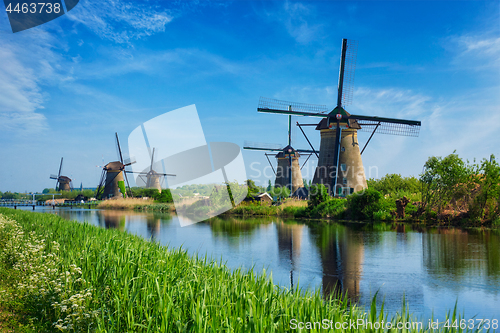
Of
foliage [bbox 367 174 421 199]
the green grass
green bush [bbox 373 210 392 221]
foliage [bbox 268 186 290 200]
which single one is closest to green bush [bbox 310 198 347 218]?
green bush [bbox 373 210 392 221]

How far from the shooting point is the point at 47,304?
12.7ft

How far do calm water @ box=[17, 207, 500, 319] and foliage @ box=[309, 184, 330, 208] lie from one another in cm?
896

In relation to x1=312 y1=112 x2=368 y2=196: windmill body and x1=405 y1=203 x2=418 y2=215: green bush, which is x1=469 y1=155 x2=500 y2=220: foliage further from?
x1=312 y1=112 x2=368 y2=196: windmill body

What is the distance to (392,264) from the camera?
349 inches

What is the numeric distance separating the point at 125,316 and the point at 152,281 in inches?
20.7

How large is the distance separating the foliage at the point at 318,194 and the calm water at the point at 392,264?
8961 mm

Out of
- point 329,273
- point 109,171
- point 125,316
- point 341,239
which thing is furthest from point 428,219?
point 109,171

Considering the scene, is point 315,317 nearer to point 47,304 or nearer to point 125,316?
point 125,316

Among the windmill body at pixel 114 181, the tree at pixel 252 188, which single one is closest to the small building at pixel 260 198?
the tree at pixel 252 188

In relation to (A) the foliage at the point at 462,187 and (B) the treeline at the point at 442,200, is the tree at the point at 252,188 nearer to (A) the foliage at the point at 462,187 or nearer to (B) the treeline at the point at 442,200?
(B) the treeline at the point at 442,200

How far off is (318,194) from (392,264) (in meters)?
15.2

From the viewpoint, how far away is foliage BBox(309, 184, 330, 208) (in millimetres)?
23766

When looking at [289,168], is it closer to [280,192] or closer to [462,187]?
[280,192]

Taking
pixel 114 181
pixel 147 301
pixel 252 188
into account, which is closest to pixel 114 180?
pixel 114 181
